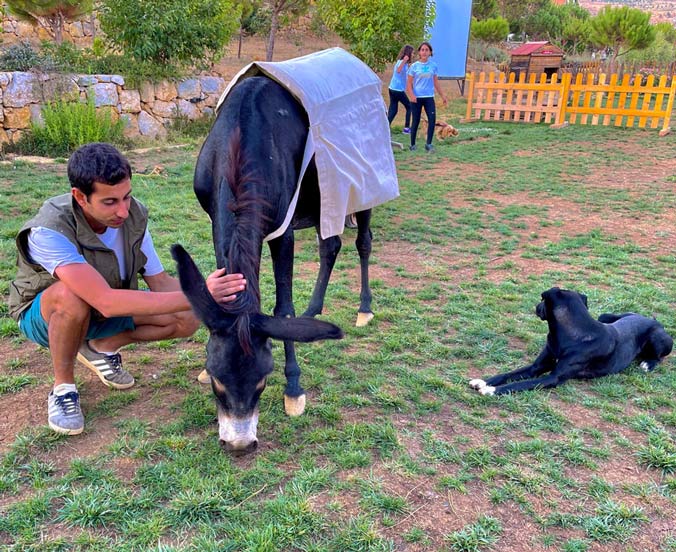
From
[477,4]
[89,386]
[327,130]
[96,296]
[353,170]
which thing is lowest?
[89,386]

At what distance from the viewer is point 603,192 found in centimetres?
786

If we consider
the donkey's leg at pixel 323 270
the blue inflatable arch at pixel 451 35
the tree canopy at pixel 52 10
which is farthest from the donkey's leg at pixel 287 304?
the blue inflatable arch at pixel 451 35

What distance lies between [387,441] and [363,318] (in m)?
1.41

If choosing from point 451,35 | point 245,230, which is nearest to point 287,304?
point 245,230

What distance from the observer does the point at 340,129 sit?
3.40 m

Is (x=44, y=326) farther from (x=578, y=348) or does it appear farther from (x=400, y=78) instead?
(x=400, y=78)

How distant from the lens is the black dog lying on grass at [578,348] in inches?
125

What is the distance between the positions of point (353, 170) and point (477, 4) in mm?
30778

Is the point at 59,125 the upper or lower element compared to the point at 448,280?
upper

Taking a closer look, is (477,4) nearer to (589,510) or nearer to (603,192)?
(603,192)

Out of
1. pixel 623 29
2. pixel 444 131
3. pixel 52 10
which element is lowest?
pixel 444 131

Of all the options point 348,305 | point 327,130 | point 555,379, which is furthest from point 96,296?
point 555,379

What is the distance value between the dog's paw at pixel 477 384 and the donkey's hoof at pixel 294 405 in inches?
39.4

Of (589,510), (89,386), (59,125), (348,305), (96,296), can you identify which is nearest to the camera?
(589,510)
